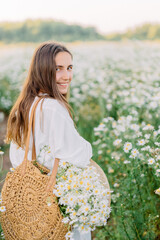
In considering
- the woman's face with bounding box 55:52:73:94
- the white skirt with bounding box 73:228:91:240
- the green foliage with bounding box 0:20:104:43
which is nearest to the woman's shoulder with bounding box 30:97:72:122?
the woman's face with bounding box 55:52:73:94

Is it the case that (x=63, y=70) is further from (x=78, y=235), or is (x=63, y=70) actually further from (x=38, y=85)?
(x=78, y=235)

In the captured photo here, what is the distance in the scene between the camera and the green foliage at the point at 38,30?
3200 cm

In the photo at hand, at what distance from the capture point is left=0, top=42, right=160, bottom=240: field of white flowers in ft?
7.24

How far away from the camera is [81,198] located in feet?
5.27

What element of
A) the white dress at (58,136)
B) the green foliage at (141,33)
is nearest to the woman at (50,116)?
the white dress at (58,136)

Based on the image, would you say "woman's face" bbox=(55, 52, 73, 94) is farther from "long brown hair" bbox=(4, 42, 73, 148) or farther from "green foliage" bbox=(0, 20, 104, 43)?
"green foliage" bbox=(0, 20, 104, 43)

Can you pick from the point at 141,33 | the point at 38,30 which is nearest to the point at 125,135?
the point at 141,33

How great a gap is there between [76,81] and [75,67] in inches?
32.9

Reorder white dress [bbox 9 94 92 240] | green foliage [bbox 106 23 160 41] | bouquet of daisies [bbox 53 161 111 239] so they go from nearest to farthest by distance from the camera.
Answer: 1. bouquet of daisies [bbox 53 161 111 239]
2. white dress [bbox 9 94 92 240]
3. green foliage [bbox 106 23 160 41]

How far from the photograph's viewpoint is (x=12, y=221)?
183 cm

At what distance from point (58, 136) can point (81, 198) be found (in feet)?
1.22

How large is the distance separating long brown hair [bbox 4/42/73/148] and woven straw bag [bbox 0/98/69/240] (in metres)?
0.15

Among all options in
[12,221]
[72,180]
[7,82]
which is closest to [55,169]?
[72,180]

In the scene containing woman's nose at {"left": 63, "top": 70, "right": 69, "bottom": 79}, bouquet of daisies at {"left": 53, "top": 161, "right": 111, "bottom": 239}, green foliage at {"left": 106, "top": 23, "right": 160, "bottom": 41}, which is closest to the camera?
bouquet of daisies at {"left": 53, "top": 161, "right": 111, "bottom": 239}
